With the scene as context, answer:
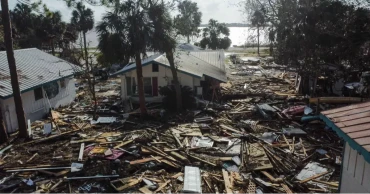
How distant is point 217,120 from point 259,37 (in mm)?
15294

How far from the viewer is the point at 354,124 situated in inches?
217

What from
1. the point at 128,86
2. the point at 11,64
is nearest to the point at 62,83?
the point at 128,86

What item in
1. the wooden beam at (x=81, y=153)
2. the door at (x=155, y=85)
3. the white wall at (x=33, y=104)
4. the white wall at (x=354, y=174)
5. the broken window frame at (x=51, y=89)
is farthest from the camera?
the door at (x=155, y=85)

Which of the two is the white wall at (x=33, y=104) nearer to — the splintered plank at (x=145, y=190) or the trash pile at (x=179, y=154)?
the trash pile at (x=179, y=154)

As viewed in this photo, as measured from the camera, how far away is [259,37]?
31094 mm

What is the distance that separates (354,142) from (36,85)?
20.0 meters

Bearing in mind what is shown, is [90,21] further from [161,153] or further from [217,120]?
[161,153]

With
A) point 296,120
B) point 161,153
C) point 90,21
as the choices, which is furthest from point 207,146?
point 90,21

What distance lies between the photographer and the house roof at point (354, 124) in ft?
15.8

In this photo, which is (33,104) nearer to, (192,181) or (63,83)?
(63,83)

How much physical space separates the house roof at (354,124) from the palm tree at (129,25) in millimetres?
13576

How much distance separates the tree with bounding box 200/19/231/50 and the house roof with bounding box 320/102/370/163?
167 ft

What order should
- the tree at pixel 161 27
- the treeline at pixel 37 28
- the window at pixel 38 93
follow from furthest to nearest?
1. the treeline at pixel 37 28
2. the window at pixel 38 93
3. the tree at pixel 161 27

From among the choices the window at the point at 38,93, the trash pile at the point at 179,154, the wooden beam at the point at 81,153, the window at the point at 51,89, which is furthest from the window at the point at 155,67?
the wooden beam at the point at 81,153
